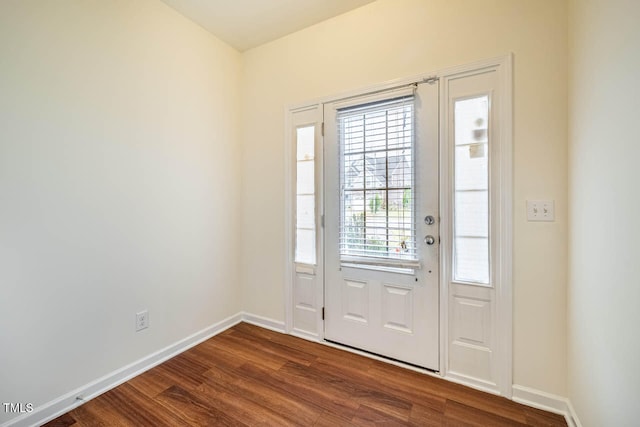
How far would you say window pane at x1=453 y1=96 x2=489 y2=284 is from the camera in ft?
5.66

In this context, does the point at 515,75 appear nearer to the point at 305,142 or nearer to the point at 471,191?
the point at 471,191

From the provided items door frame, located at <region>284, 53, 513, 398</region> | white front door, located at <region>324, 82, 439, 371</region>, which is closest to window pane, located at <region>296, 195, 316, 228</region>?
white front door, located at <region>324, 82, 439, 371</region>

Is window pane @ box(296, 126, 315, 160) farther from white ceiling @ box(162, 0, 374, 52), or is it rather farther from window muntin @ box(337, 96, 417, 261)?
white ceiling @ box(162, 0, 374, 52)

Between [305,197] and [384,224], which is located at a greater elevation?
[305,197]

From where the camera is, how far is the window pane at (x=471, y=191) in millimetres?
1726

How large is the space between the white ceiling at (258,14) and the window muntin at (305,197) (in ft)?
2.86

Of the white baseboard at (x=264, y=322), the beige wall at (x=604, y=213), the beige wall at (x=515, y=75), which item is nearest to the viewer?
the beige wall at (x=604, y=213)

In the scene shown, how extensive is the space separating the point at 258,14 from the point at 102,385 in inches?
113

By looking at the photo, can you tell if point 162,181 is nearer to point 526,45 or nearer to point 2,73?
point 2,73

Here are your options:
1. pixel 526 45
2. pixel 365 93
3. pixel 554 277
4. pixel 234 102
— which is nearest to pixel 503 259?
pixel 554 277

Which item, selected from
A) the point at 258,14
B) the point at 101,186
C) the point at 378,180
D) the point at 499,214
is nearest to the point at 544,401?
the point at 499,214

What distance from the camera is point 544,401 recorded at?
5.17ft

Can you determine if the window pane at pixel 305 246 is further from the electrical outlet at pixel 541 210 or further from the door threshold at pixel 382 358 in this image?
the electrical outlet at pixel 541 210

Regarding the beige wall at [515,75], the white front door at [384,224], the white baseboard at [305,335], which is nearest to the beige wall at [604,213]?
the beige wall at [515,75]
